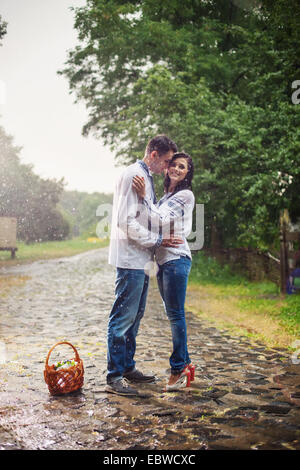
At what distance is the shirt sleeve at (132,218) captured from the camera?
4.09 metres

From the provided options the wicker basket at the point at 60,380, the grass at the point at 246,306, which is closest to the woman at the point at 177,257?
the wicker basket at the point at 60,380

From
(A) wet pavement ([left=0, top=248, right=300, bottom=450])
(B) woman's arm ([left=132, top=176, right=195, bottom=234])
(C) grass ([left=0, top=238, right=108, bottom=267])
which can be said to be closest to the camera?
(A) wet pavement ([left=0, top=248, right=300, bottom=450])

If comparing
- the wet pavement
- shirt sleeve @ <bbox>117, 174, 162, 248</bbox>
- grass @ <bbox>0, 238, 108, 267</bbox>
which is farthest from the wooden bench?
shirt sleeve @ <bbox>117, 174, 162, 248</bbox>

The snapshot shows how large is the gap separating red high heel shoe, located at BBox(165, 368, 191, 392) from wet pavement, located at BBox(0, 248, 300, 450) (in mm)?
84

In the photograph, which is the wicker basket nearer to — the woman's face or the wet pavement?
the wet pavement

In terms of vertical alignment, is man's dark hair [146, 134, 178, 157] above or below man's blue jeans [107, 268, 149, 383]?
above

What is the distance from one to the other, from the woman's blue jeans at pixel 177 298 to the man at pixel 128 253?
20cm

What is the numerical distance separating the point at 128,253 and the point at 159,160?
3.01 ft

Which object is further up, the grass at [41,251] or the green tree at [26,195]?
the green tree at [26,195]

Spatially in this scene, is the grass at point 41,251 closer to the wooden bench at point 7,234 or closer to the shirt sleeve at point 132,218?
the wooden bench at point 7,234

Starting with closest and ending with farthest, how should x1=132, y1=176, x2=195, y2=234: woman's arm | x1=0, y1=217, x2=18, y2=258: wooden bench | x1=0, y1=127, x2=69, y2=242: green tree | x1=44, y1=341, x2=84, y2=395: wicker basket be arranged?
x1=44, y1=341, x2=84, y2=395: wicker basket → x1=132, y1=176, x2=195, y2=234: woman's arm → x1=0, y1=217, x2=18, y2=258: wooden bench → x1=0, y1=127, x2=69, y2=242: green tree

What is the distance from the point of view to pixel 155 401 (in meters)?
3.91

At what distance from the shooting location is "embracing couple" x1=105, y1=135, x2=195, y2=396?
414 centimetres

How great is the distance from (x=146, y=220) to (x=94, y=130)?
725 inches
